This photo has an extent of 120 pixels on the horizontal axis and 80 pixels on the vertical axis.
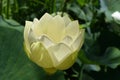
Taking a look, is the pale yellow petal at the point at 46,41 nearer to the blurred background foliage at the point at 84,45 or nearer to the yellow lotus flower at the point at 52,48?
the yellow lotus flower at the point at 52,48

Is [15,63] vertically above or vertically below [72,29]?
below

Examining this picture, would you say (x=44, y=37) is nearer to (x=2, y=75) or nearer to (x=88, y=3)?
(x=2, y=75)

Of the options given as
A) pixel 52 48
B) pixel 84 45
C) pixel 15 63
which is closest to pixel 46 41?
pixel 52 48

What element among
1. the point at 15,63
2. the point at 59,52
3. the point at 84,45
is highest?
the point at 59,52

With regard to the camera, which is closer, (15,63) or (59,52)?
(59,52)

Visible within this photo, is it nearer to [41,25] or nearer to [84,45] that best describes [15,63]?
[41,25]

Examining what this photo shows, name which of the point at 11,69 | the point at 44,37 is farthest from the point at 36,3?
the point at 44,37

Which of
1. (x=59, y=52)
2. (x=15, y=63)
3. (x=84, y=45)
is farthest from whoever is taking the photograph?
(x=84, y=45)
